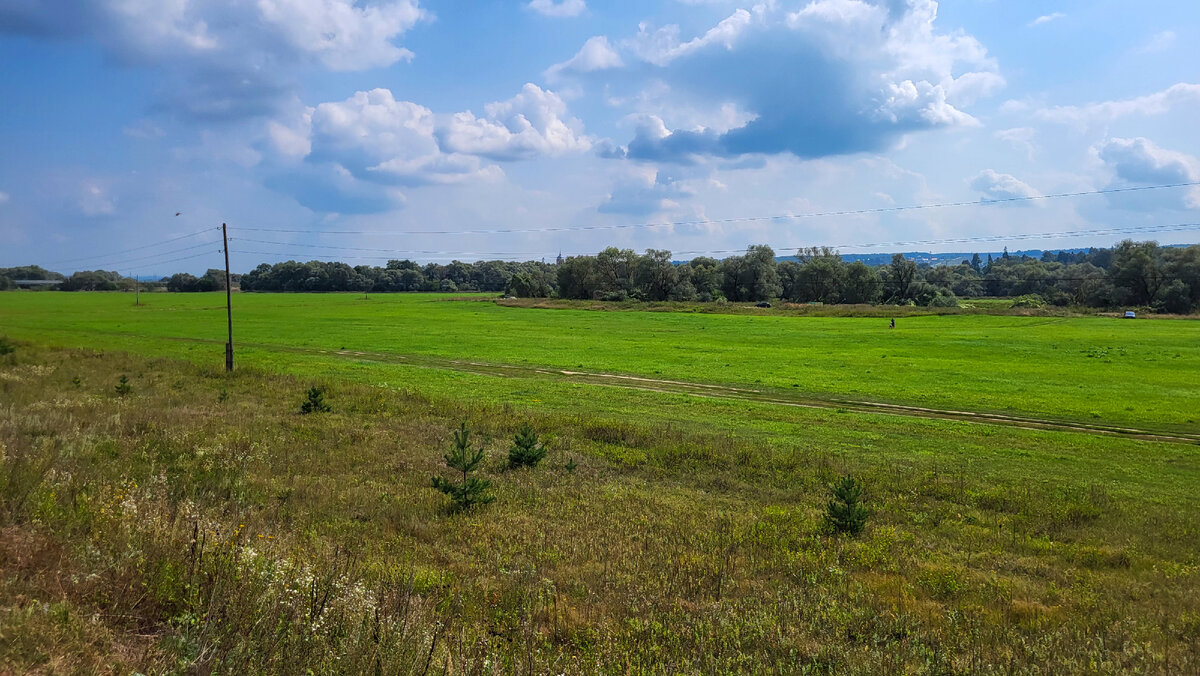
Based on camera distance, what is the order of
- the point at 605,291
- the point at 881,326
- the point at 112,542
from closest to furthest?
1. the point at 112,542
2. the point at 881,326
3. the point at 605,291

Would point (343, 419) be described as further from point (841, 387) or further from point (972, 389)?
point (972, 389)

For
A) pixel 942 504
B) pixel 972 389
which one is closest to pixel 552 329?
pixel 972 389

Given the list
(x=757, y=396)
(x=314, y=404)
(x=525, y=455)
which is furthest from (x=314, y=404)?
(x=757, y=396)

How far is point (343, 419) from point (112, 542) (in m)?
16.2

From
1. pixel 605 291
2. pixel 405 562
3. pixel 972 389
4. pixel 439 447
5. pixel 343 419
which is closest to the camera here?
pixel 405 562

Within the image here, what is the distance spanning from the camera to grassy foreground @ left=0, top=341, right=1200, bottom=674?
5.76m

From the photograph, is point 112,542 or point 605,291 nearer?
point 112,542

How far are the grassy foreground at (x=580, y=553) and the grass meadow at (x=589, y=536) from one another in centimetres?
5

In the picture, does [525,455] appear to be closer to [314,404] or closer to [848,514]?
[848,514]

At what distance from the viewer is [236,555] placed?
701 centimetres

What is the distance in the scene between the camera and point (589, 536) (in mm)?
11086

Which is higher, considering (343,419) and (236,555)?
(236,555)

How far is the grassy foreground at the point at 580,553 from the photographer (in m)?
5.76

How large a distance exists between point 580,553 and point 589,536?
908 millimetres
